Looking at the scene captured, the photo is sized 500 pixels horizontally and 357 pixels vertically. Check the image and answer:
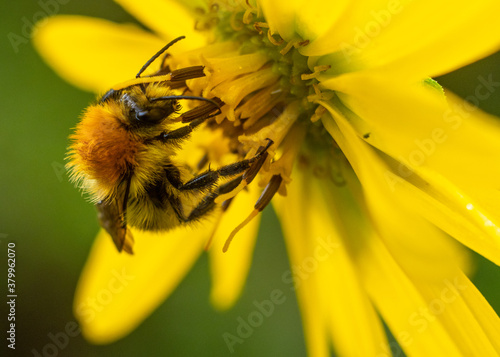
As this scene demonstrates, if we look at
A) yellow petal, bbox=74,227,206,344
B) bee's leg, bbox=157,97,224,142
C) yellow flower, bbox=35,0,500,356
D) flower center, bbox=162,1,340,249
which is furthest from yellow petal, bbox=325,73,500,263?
yellow petal, bbox=74,227,206,344

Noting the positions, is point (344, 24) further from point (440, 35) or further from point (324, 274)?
point (324, 274)

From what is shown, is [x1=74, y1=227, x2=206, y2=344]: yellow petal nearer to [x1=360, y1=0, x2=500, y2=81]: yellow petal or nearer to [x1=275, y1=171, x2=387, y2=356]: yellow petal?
[x1=275, y1=171, x2=387, y2=356]: yellow petal

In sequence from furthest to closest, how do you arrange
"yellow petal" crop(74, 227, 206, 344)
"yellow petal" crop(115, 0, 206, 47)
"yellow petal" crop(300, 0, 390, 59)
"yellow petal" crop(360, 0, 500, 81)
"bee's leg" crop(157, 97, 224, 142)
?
"yellow petal" crop(74, 227, 206, 344), "yellow petal" crop(115, 0, 206, 47), "bee's leg" crop(157, 97, 224, 142), "yellow petal" crop(300, 0, 390, 59), "yellow petal" crop(360, 0, 500, 81)

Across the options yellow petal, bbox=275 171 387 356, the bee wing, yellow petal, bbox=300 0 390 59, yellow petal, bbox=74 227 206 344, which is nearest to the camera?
yellow petal, bbox=300 0 390 59

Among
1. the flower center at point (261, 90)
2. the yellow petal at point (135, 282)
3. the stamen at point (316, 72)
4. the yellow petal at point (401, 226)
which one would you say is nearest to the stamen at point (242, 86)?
the flower center at point (261, 90)

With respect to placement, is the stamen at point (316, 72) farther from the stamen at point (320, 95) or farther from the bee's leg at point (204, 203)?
the bee's leg at point (204, 203)

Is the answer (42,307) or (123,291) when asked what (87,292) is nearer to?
(123,291)
